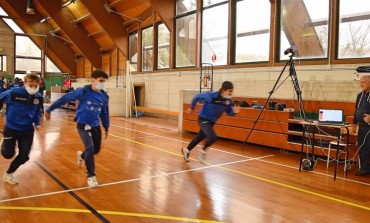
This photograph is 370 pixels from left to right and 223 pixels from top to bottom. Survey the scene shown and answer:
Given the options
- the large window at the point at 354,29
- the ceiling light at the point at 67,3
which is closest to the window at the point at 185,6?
the large window at the point at 354,29

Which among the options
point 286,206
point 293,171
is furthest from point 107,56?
point 286,206

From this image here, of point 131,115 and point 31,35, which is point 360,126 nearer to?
point 131,115

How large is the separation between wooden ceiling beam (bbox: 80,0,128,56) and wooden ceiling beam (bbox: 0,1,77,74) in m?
7.31

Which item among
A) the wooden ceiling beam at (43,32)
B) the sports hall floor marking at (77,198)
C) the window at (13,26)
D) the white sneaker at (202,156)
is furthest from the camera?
the window at (13,26)

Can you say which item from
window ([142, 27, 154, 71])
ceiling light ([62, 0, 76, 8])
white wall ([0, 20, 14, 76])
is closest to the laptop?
window ([142, 27, 154, 71])

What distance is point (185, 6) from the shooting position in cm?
1264

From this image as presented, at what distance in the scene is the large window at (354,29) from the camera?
23.6 ft

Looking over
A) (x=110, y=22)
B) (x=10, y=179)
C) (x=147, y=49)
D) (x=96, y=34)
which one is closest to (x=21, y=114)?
(x=10, y=179)

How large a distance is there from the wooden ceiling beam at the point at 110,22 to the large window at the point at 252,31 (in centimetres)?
735

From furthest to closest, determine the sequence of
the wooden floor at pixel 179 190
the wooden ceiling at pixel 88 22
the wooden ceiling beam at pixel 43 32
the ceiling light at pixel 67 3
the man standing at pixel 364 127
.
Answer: the wooden ceiling beam at pixel 43 32 → the ceiling light at pixel 67 3 → the wooden ceiling at pixel 88 22 → the man standing at pixel 364 127 → the wooden floor at pixel 179 190

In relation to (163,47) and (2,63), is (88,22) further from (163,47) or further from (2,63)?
(2,63)

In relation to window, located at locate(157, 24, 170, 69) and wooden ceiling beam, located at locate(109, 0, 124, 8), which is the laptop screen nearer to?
window, located at locate(157, 24, 170, 69)

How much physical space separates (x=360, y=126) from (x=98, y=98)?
377 centimetres

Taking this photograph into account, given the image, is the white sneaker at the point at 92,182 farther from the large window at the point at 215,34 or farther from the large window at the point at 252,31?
the large window at the point at 215,34
